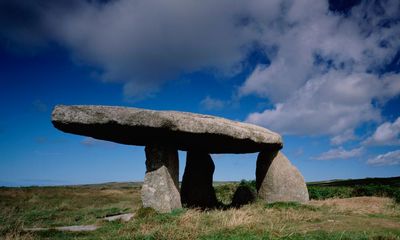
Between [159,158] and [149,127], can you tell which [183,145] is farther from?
[149,127]

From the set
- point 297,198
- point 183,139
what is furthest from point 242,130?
point 297,198

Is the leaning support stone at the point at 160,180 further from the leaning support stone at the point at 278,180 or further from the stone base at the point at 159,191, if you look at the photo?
the leaning support stone at the point at 278,180

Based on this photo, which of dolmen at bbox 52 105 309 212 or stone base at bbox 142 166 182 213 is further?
stone base at bbox 142 166 182 213

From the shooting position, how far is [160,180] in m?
13.0

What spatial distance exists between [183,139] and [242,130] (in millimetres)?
2252

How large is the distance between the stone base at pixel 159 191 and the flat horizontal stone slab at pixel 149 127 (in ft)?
3.99

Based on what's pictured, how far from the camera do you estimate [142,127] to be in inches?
468

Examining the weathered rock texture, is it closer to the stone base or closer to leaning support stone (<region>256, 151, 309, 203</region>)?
the stone base

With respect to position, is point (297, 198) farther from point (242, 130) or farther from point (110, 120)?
point (110, 120)

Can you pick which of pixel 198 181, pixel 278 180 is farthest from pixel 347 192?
pixel 198 181

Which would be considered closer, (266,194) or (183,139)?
(183,139)

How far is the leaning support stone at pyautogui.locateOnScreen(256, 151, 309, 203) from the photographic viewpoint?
51.2 ft

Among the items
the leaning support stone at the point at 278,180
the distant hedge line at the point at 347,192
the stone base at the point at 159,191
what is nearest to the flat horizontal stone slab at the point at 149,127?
the stone base at the point at 159,191

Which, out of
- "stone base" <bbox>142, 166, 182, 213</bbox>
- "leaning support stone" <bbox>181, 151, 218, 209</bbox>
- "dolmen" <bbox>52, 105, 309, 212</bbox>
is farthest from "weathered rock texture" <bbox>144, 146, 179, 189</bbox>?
"leaning support stone" <bbox>181, 151, 218, 209</bbox>
